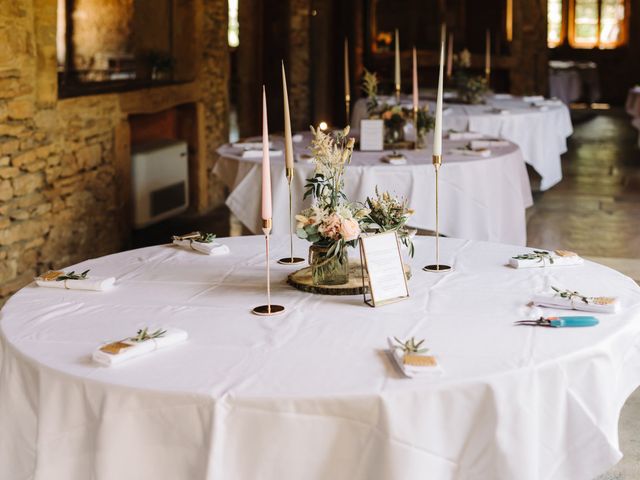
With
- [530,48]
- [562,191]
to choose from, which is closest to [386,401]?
[562,191]

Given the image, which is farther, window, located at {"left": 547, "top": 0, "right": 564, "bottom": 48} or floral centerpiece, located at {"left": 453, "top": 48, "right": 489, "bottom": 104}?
window, located at {"left": 547, "top": 0, "right": 564, "bottom": 48}

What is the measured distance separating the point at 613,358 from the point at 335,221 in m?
0.80

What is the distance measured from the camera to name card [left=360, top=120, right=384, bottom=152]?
5.44 m

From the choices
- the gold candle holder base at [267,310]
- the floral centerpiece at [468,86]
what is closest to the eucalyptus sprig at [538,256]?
the gold candle holder base at [267,310]

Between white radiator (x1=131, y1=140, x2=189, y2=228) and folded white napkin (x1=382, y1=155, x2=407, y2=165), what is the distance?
7.53 ft

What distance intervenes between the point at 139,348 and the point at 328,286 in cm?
Answer: 69

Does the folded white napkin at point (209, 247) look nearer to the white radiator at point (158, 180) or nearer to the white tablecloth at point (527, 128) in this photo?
the white radiator at point (158, 180)

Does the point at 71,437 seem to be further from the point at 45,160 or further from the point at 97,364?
the point at 45,160

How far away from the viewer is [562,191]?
8469mm

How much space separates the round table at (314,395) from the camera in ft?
6.33

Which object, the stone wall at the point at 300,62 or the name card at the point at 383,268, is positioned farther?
the stone wall at the point at 300,62

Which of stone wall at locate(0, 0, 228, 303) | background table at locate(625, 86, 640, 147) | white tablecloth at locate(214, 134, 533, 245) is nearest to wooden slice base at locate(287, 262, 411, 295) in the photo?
white tablecloth at locate(214, 134, 533, 245)

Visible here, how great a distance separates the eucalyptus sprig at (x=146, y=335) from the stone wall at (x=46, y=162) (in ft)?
9.53

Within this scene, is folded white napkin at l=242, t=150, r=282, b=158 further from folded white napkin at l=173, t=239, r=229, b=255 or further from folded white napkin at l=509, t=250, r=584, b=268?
folded white napkin at l=509, t=250, r=584, b=268
